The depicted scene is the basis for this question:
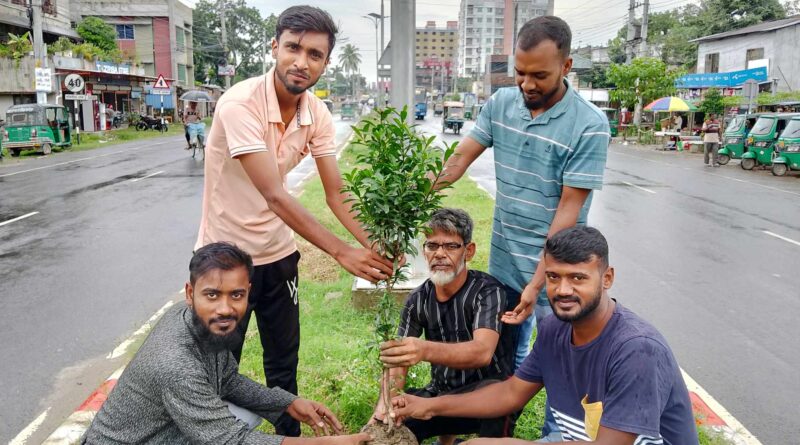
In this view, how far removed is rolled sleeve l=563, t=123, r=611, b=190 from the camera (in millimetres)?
2984

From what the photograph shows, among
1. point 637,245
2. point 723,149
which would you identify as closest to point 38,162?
point 637,245

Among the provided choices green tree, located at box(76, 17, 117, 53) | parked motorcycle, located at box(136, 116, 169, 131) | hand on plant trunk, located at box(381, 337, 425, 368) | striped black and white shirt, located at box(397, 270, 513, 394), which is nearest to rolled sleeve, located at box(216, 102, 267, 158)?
hand on plant trunk, located at box(381, 337, 425, 368)

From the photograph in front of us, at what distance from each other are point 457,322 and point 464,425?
0.51 meters

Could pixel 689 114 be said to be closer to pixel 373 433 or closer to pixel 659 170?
pixel 659 170

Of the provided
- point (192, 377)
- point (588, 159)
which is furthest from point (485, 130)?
point (192, 377)

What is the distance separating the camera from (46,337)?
5.43 meters

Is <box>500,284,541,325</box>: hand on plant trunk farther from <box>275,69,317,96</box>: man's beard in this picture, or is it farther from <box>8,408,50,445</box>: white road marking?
<box>8,408,50,445</box>: white road marking

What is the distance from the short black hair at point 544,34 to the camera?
9.28 ft

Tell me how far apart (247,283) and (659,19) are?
6695 centimetres

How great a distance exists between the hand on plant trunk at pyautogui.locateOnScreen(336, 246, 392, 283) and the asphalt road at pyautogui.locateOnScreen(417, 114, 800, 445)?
2765 mm

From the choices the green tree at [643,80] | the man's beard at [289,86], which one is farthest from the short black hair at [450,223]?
the green tree at [643,80]

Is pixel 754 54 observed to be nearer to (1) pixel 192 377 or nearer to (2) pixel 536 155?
(2) pixel 536 155

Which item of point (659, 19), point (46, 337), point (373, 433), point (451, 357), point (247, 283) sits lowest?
point (46, 337)

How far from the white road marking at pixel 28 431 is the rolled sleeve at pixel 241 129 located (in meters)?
2.30
